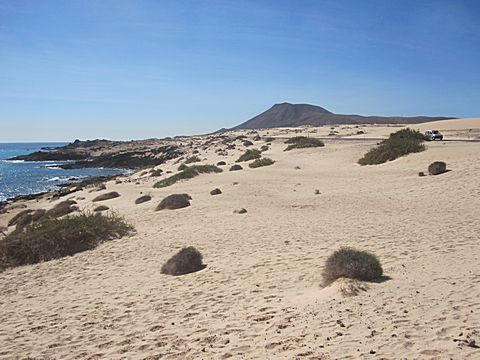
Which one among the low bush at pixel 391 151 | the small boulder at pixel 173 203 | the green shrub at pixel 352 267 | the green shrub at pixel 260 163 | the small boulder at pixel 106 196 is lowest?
the small boulder at pixel 106 196

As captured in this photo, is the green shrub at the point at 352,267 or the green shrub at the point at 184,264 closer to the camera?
the green shrub at the point at 352,267

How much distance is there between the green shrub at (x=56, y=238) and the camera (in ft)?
47.0

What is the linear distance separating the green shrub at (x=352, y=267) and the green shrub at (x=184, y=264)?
3908 mm

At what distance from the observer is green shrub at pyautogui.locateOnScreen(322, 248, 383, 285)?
8.24 m

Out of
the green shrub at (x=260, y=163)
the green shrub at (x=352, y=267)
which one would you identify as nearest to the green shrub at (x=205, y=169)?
the green shrub at (x=260, y=163)

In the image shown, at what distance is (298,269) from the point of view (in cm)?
995

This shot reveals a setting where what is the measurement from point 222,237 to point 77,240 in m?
5.55

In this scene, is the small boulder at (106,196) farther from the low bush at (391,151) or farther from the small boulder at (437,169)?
the small boulder at (437,169)

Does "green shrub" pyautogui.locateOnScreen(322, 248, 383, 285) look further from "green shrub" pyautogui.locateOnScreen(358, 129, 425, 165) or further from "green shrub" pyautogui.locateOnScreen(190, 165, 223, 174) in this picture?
"green shrub" pyautogui.locateOnScreen(190, 165, 223, 174)

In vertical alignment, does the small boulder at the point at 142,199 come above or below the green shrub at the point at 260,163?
below

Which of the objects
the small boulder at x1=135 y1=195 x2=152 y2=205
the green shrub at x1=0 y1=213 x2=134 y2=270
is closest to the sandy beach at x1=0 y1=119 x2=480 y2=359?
the green shrub at x1=0 y1=213 x2=134 y2=270

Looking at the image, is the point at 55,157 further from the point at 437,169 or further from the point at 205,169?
the point at 437,169

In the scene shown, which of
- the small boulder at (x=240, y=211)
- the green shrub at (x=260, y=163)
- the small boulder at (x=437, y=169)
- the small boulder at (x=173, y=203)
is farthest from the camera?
the green shrub at (x=260, y=163)

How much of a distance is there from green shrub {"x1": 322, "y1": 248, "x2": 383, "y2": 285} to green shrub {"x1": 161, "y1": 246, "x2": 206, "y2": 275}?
12.8 feet
